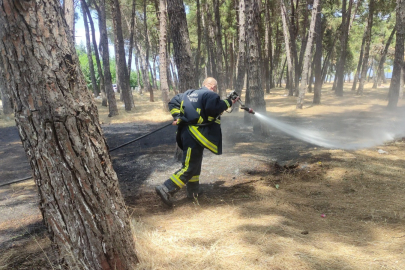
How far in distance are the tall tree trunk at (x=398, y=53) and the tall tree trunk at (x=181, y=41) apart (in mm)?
10241

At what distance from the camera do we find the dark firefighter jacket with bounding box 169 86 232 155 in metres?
3.88

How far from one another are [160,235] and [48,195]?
4.15 feet

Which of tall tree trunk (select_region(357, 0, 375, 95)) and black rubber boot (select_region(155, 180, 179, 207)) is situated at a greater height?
tall tree trunk (select_region(357, 0, 375, 95))

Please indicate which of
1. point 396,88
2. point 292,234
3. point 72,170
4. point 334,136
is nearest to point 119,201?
point 72,170

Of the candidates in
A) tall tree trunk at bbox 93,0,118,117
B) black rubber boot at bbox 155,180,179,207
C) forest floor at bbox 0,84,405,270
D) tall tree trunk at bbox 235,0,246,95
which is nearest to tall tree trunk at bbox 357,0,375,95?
tall tree trunk at bbox 235,0,246,95

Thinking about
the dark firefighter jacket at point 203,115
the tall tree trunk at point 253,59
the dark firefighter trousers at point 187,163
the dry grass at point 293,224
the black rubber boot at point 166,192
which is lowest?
the dry grass at point 293,224

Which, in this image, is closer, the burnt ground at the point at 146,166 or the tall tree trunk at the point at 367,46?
the burnt ground at the point at 146,166

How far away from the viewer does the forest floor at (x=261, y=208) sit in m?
2.47

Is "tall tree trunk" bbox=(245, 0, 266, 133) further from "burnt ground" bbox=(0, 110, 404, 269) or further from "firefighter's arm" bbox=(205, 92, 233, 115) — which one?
"firefighter's arm" bbox=(205, 92, 233, 115)

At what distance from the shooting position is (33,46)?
1830 mm

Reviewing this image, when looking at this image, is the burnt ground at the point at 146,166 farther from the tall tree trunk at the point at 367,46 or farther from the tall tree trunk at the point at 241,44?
the tall tree trunk at the point at 367,46

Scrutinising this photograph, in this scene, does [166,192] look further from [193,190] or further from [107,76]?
[107,76]

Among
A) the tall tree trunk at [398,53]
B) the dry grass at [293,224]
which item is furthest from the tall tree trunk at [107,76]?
the tall tree trunk at [398,53]

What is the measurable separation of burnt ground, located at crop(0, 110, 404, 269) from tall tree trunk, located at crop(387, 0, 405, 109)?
4808 mm
